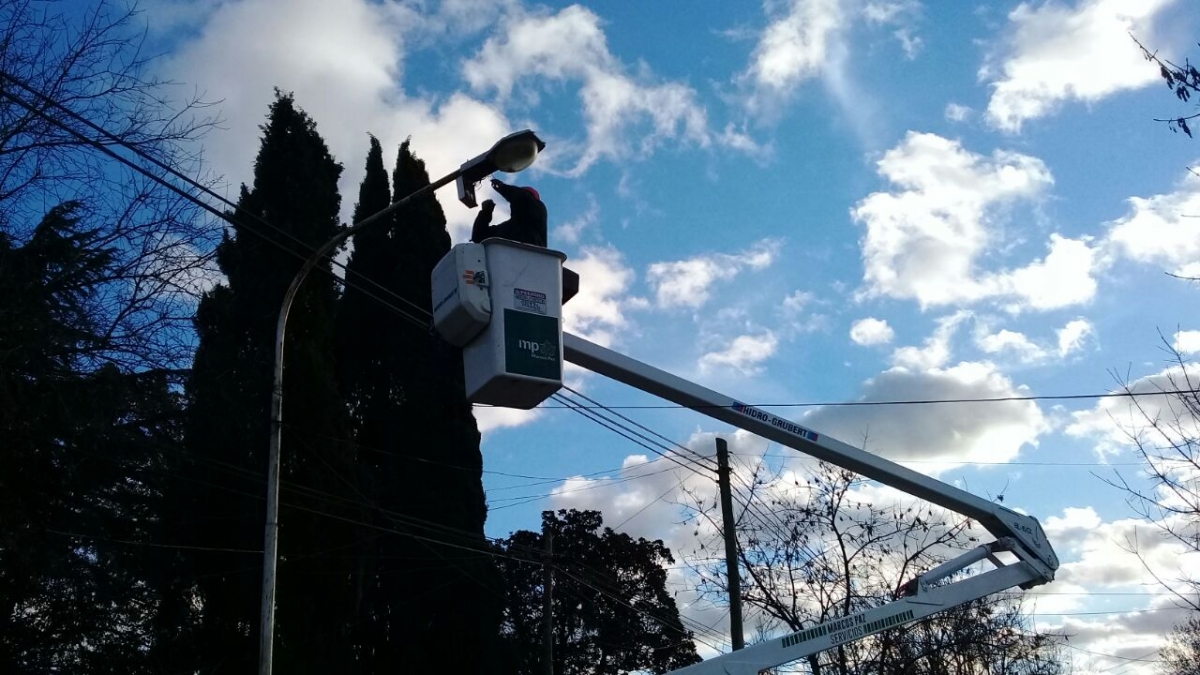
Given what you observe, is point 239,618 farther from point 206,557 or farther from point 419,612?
point 419,612

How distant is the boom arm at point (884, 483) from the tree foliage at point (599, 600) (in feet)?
90.6

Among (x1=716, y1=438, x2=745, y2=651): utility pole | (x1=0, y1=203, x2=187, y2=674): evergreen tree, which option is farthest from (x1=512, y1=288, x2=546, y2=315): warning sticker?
(x1=716, y1=438, x2=745, y2=651): utility pole

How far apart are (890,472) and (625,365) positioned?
3.67 m

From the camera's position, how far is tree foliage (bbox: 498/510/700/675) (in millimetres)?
39094

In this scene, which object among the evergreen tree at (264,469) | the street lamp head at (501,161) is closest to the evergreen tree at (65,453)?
the evergreen tree at (264,469)

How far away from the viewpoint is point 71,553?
12.9 metres

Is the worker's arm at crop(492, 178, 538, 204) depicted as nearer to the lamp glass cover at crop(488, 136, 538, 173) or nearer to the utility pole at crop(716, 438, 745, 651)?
the lamp glass cover at crop(488, 136, 538, 173)

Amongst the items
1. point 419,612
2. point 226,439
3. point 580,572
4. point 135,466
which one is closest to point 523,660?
point 419,612

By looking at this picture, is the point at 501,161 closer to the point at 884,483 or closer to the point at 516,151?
the point at 516,151

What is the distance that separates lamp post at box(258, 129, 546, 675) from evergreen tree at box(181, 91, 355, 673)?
6.24 metres

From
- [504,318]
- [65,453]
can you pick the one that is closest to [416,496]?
[65,453]

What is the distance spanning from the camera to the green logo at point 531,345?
20.8 feet

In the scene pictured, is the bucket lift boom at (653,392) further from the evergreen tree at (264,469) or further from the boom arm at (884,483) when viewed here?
the evergreen tree at (264,469)

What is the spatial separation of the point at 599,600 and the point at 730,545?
23.6m
